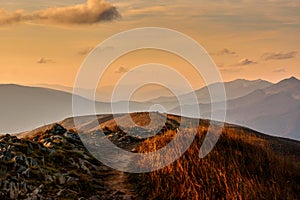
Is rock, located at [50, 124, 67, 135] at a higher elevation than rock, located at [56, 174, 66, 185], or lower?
higher

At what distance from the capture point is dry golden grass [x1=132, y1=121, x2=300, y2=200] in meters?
10.4

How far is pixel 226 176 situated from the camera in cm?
1134

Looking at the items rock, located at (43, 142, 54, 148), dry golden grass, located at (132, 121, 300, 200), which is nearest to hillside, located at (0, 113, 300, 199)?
dry golden grass, located at (132, 121, 300, 200)

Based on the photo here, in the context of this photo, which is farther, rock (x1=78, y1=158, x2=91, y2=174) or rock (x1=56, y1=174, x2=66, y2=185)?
rock (x1=78, y1=158, x2=91, y2=174)

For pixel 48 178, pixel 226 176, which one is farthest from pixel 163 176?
pixel 48 178

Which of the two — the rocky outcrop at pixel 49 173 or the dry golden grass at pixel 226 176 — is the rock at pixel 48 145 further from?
the dry golden grass at pixel 226 176

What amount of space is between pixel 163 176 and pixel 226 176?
2588 mm

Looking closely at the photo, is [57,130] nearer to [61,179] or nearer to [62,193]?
[61,179]

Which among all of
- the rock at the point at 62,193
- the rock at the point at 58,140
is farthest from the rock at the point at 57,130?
the rock at the point at 62,193

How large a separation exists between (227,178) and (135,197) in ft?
9.70

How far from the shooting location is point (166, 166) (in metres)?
13.9

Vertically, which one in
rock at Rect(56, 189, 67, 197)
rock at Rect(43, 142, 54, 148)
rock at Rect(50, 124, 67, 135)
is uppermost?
rock at Rect(50, 124, 67, 135)

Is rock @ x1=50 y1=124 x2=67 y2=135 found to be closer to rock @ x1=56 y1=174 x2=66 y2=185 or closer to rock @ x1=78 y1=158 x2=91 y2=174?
rock @ x1=78 y1=158 x2=91 y2=174

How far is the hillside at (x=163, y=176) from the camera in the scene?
36.1ft
